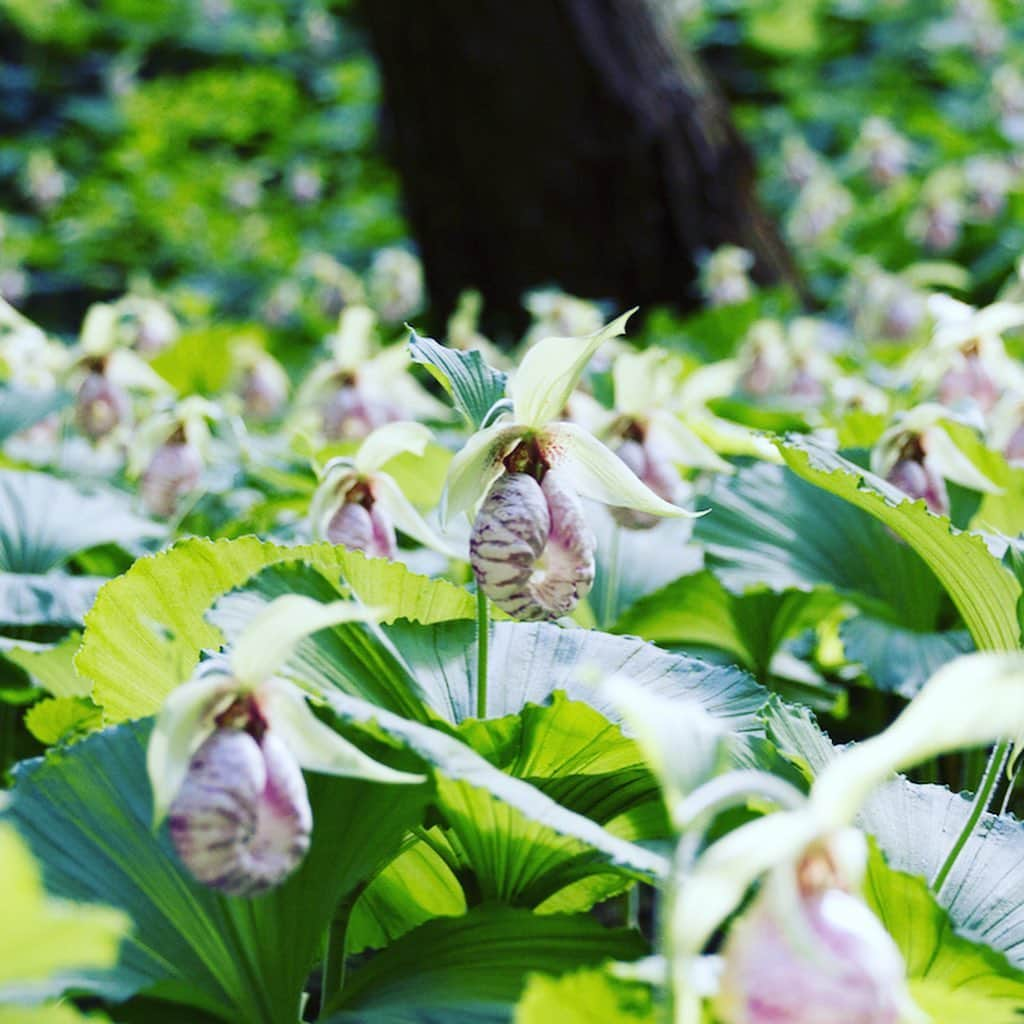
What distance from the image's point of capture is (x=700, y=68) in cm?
402

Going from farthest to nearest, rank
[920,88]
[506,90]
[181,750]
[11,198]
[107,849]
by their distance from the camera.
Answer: [11,198] < [920,88] < [506,90] < [107,849] < [181,750]

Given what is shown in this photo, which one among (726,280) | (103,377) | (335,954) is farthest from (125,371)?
(726,280)

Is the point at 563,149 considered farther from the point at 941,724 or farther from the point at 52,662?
the point at 941,724

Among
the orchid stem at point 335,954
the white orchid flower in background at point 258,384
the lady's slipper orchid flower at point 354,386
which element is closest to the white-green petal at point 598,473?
the orchid stem at point 335,954

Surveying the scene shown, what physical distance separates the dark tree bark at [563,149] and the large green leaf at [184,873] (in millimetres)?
3114

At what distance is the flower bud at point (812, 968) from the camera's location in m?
0.59

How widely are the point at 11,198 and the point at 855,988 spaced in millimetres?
9211

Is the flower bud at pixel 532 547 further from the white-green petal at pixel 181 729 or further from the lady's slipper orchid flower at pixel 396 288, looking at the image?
the lady's slipper orchid flower at pixel 396 288

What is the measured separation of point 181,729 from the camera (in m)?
0.74

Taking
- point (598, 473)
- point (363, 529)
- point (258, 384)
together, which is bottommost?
point (258, 384)

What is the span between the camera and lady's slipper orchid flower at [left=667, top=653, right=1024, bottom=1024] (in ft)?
1.94

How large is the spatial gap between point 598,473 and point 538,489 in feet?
0.25

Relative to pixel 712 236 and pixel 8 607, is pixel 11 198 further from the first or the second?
pixel 8 607

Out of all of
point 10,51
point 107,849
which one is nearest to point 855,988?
point 107,849
